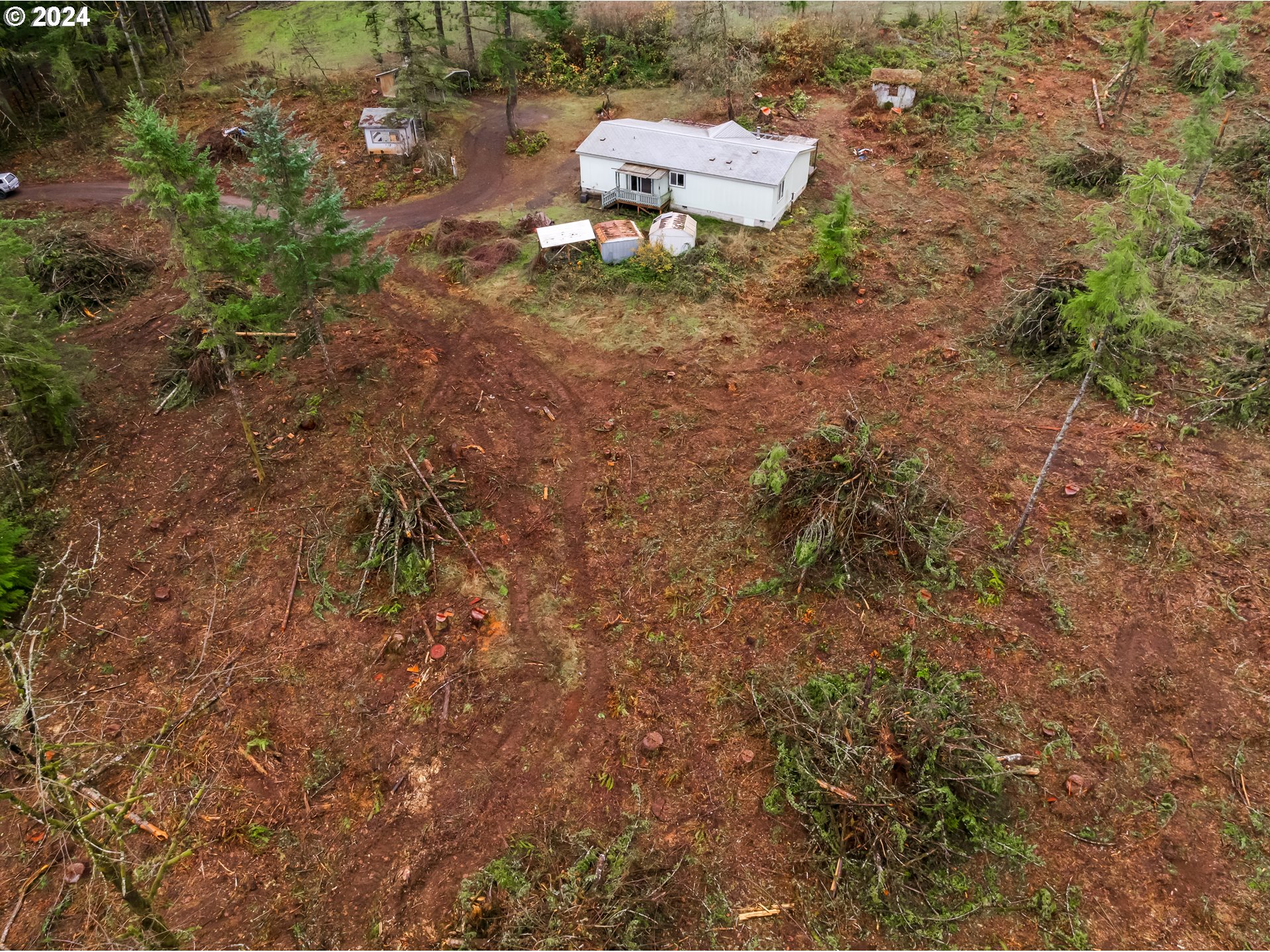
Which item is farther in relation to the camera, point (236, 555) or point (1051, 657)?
point (236, 555)

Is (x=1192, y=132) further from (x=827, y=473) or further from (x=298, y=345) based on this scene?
(x=298, y=345)

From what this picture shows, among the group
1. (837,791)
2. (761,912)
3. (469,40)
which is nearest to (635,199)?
(469,40)

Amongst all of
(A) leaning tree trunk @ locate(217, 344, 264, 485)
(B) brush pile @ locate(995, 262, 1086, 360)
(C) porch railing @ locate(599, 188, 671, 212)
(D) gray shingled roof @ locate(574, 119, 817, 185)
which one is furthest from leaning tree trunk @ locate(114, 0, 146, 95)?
(B) brush pile @ locate(995, 262, 1086, 360)

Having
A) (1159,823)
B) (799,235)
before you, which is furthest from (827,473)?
(799,235)

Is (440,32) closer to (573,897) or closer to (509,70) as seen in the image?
(509,70)

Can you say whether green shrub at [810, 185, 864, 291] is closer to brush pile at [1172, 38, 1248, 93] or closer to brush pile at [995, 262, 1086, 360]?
brush pile at [995, 262, 1086, 360]

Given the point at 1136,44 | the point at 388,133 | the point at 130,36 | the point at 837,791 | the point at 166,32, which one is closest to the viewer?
the point at 837,791
